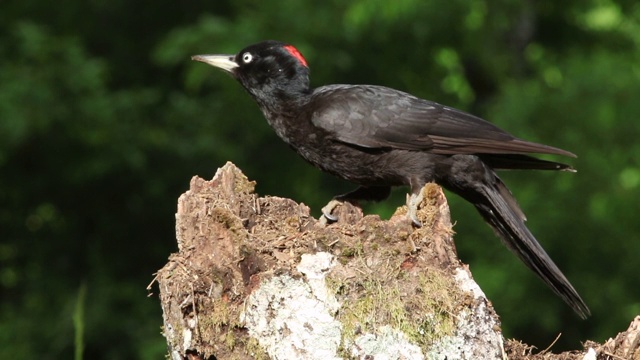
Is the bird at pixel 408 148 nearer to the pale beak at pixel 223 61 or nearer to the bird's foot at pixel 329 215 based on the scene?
the bird's foot at pixel 329 215

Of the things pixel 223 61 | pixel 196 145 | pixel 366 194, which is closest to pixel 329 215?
pixel 366 194

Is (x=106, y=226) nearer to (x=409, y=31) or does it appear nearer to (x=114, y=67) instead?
(x=114, y=67)

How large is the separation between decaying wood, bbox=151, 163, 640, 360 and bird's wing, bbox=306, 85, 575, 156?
1.54 m

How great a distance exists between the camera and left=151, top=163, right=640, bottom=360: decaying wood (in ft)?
12.1

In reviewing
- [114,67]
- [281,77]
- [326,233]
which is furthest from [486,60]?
[326,233]

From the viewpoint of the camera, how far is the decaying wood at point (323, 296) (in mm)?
3686

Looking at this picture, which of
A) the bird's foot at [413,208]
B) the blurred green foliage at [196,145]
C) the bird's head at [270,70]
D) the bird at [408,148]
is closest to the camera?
the bird's foot at [413,208]

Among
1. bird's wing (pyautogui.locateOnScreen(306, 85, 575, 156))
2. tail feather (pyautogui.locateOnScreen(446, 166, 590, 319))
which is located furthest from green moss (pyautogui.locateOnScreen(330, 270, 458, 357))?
bird's wing (pyautogui.locateOnScreen(306, 85, 575, 156))

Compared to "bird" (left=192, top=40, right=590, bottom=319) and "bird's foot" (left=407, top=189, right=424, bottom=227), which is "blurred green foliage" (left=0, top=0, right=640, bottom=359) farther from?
"bird's foot" (left=407, top=189, right=424, bottom=227)

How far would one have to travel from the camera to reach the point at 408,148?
18.4ft

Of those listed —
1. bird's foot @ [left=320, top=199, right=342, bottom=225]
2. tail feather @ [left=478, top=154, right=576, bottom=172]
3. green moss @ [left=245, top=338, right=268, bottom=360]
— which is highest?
tail feather @ [left=478, top=154, right=576, bottom=172]

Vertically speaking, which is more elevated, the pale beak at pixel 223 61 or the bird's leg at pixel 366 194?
the pale beak at pixel 223 61

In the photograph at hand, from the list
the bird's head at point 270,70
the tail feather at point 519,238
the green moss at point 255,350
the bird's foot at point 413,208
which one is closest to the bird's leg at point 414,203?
the bird's foot at point 413,208

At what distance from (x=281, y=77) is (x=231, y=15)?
7.52m
